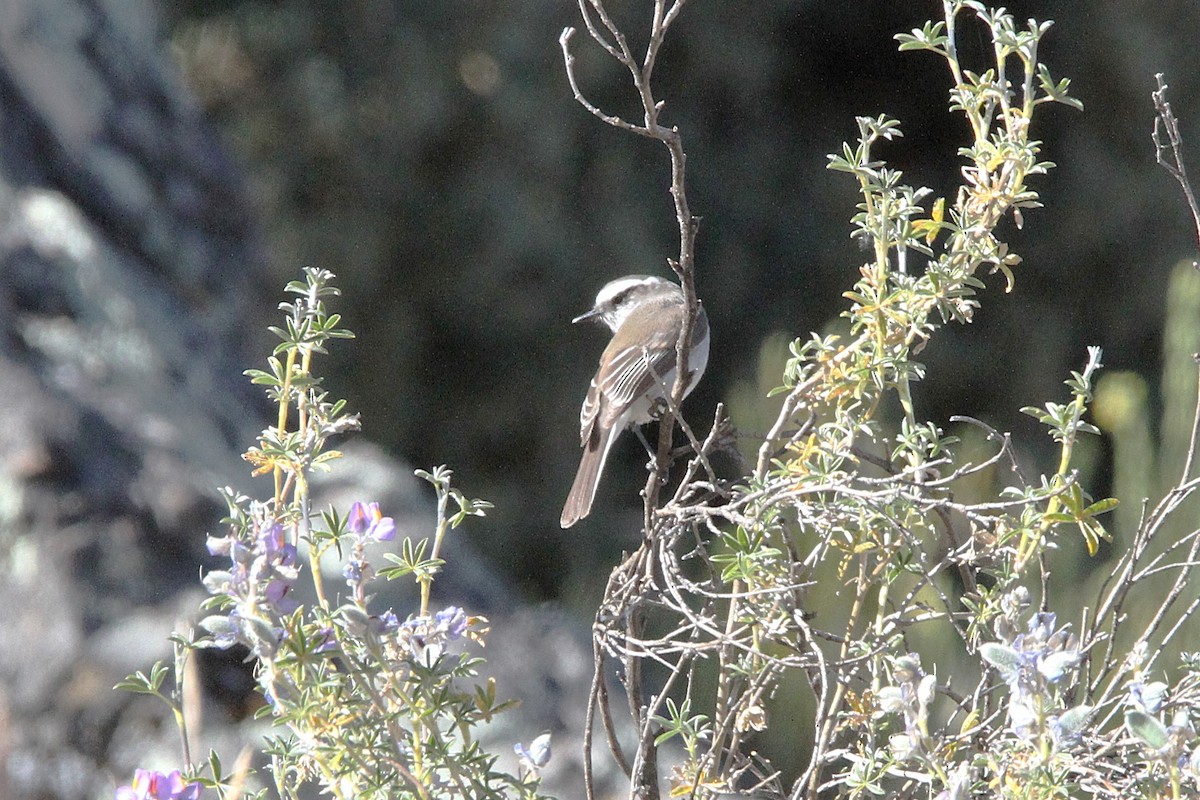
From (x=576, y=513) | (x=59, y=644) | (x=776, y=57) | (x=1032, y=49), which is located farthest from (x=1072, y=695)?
(x=776, y=57)

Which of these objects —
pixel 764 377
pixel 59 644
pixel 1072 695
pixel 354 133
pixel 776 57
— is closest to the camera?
pixel 1072 695

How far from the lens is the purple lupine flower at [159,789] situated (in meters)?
0.78

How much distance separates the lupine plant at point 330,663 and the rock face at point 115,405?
577 millimetres

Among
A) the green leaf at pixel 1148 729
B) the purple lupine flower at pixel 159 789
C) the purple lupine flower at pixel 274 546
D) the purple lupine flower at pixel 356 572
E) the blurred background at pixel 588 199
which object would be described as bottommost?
the green leaf at pixel 1148 729

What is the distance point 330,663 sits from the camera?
83 centimetres

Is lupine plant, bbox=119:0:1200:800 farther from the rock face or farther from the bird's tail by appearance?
the bird's tail

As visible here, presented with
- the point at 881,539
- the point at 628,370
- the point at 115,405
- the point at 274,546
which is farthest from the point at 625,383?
the point at 274,546

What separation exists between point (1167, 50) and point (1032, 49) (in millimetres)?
4920

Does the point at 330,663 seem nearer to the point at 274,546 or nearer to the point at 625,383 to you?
the point at 274,546

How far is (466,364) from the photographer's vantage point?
5.31 meters

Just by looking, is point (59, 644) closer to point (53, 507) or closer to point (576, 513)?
point (53, 507)

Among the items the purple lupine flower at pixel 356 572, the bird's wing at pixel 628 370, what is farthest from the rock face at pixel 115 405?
the purple lupine flower at pixel 356 572

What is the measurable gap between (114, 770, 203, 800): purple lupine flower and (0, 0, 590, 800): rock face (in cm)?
53

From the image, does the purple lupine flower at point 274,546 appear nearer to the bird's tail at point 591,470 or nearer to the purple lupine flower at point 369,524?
the purple lupine flower at point 369,524
